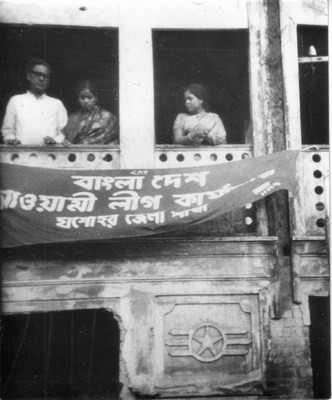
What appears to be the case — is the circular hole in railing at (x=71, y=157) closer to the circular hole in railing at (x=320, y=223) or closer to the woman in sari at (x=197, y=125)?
the woman in sari at (x=197, y=125)

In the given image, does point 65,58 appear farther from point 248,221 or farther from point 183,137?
point 248,221

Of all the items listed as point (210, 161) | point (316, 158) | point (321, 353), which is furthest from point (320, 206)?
point (321, 353)

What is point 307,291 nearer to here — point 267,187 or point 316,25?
point 267,187

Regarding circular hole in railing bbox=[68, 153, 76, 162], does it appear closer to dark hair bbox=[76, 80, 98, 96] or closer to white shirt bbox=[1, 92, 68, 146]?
white shirt bbox=[1, 92, 68, 146]

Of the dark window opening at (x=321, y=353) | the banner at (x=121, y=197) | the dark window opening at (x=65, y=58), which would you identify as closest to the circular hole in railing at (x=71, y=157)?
the banner at (x=121, y=197)

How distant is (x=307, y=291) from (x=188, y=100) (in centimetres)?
282

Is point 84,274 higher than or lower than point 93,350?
higher

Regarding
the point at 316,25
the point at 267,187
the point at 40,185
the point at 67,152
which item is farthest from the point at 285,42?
the point at 40,185

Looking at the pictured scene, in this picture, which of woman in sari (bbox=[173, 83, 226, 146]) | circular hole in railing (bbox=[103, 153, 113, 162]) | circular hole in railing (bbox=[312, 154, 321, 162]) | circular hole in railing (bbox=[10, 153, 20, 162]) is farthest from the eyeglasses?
circular hole in railing (bbox=[312, 154, 321, 162])

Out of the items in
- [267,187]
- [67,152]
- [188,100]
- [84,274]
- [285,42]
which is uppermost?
[285,42]

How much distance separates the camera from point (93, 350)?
6.66m

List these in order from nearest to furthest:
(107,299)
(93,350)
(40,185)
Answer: (40,185) → (107,299) → (93,350)

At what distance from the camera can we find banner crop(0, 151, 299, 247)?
18.7ft

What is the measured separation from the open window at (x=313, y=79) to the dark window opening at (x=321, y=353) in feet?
6.98
